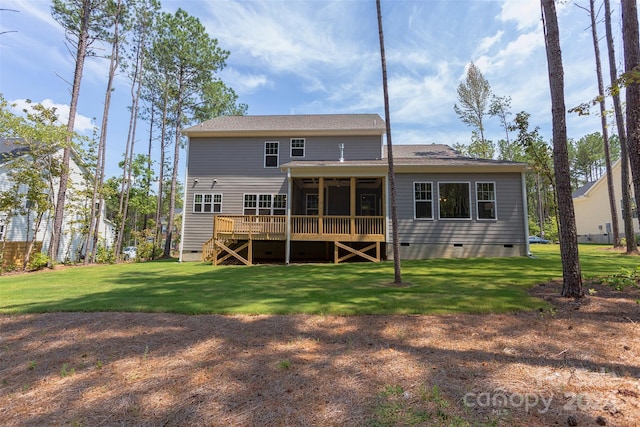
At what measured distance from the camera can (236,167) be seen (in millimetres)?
15734

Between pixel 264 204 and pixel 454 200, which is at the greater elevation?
pixel 264 204

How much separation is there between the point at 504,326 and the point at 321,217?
8808mm

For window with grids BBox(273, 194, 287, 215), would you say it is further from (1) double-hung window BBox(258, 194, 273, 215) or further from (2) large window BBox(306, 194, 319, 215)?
(2) large window BBox(306, 194, 319, 215)

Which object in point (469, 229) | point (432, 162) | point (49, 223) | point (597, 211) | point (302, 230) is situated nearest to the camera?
point (469, 229)

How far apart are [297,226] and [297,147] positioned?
16.1ft

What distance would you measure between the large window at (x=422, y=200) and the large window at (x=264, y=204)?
20.3 ft

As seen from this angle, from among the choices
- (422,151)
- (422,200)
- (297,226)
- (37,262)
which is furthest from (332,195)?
(37,262)

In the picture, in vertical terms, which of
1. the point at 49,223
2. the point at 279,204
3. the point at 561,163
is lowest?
the point at 49,223

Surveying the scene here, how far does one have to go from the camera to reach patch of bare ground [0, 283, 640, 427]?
2361 millimetres

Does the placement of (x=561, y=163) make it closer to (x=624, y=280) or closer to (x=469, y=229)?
(x=624, y=280)

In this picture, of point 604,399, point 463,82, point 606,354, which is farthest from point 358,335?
point 463,82

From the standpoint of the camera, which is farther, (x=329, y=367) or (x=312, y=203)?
(x=312, y=203)

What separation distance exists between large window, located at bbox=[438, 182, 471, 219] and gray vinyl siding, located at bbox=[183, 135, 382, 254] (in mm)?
3848

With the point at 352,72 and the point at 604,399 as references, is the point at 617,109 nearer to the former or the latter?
the point at 352,72
